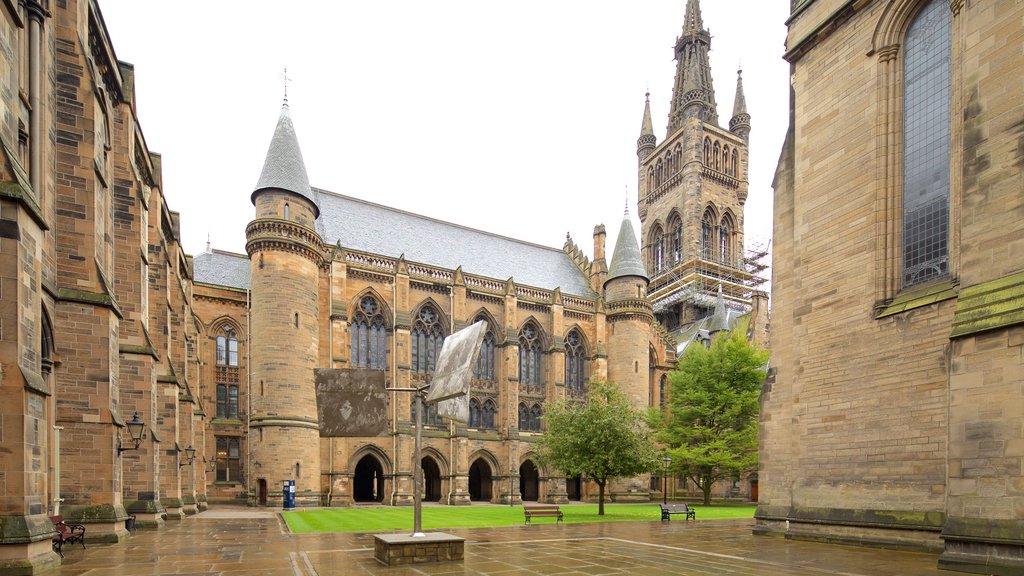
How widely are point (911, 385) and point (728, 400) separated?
932 inches

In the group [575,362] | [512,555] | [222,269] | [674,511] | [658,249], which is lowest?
[674,511]

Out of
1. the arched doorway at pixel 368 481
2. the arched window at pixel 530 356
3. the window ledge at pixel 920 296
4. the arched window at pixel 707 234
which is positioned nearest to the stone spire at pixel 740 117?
the arched window at pixel 707 234

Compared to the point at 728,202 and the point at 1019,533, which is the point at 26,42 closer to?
the point at 1019,533

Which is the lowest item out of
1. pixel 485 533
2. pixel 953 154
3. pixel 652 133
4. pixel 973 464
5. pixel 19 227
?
pixel 485 533

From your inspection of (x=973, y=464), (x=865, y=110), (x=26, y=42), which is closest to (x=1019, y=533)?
(x=973, y=464)

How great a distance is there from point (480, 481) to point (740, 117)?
52.4 meters

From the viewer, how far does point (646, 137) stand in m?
73.0

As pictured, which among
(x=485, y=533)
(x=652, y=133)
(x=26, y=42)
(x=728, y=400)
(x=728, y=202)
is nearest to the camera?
(x=26, y=42)

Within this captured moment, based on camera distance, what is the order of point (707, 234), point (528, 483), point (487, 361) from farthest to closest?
point (707, 234), point (528, 483), point (487, 361)

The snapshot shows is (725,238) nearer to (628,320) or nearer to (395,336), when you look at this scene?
(628,320)

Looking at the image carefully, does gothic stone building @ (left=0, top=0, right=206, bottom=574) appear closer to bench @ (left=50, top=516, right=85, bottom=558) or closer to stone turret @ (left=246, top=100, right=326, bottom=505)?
bench @ (left=50, top=516, right=85, bottom=558)

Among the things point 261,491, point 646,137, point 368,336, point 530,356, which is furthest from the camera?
point 646,137

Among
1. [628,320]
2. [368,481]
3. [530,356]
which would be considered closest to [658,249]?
[628,320]

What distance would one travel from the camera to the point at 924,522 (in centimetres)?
1257
